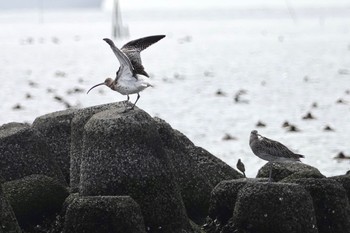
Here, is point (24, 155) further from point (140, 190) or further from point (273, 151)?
point (273, 151)

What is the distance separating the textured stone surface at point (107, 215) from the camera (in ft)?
34.7

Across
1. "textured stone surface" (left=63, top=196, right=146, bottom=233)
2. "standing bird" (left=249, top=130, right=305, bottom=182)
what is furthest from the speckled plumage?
"textured stone surface" (left=63, top=196, right=146, bottom=233)

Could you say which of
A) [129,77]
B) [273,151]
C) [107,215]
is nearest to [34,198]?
[107,215]

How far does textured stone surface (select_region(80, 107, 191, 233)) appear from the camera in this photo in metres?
11.5

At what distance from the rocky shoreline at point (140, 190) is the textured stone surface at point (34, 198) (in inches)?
0.5

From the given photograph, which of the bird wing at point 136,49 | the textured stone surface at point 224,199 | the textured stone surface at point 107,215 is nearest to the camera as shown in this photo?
the textured stone surface at point 107,215

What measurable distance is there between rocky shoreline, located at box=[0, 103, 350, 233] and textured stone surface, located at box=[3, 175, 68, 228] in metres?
0.01

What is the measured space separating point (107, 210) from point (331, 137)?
13008mm

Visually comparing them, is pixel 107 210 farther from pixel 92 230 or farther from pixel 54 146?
pixel 54 146

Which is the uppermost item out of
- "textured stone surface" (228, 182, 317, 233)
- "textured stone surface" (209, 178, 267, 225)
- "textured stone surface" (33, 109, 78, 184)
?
"textured stone surface" (228, 182, 317, 233)

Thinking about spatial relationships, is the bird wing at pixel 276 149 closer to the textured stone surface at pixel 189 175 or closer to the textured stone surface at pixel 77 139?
the textured stone surface at pixel 189 175

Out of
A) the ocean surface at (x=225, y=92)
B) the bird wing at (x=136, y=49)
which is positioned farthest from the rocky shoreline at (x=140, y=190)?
the ocean surface at (x=225, y=92)

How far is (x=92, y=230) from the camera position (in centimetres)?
1062

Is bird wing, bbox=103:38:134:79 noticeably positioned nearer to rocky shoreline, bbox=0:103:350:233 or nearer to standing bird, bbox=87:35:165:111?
standing bird, bbox=87:35:165:111
